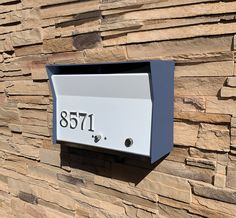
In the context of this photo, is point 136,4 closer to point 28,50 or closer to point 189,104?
point 189,104

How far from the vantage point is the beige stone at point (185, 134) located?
934mm

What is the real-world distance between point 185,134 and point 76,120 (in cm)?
33

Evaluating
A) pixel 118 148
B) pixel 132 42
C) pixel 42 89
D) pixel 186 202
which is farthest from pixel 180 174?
pixel 42 89

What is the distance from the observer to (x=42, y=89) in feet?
4.09

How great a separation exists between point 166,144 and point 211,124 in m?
0.14

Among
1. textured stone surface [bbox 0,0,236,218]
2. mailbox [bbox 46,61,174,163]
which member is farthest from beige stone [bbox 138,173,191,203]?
mailbox [bbox 46,61,174,163]

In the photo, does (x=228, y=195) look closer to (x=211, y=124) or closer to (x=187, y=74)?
(x=211, y=124)

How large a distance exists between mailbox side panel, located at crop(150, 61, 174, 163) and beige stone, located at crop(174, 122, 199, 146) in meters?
0.02

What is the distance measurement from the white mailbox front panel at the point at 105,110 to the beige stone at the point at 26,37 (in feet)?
0.83

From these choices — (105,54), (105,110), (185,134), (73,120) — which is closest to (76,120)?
(73,120)

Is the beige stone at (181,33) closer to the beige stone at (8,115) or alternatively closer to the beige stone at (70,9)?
the beige stone at (70,9)

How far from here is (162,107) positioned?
0.91 metres

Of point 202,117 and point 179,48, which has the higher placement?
point 179,48

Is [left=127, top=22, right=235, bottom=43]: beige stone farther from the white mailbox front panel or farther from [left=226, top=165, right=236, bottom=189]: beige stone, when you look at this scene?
[left=226, top=165, right=236, bottom=189]: beige stone
